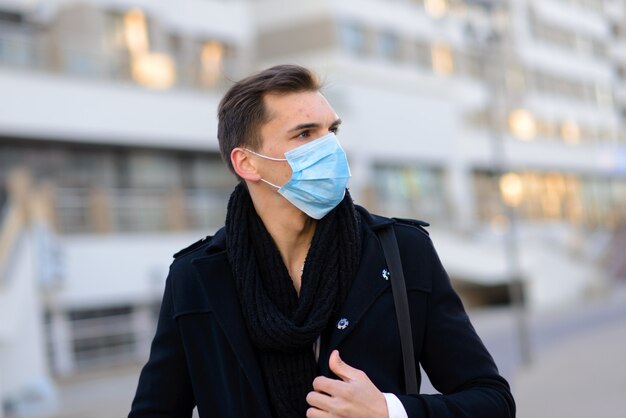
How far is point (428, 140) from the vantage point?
40906 millimetres

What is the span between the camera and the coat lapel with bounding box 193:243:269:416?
2926 millimetres

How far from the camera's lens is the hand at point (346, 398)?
108 inches

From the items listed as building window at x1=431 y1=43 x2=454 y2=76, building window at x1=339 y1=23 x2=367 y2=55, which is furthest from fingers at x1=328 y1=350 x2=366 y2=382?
building window at x1=431 y1=43 x2=454 y2=76

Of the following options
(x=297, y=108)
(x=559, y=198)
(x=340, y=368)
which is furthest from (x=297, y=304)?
(x=559, y=198)

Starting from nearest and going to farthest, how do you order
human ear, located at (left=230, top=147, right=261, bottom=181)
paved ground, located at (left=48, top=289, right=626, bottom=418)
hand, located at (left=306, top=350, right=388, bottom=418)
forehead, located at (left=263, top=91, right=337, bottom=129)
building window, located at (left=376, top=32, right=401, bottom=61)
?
hand, located at (left=306, top=350, right=388, bottom=418), forehead, located at (left=263, top=91, right=337, bottom=129), human ear, located at (left=230, top=147, right=261, bottom=181), paved ground, located at (left=48, top=289, right=626, bottom=418), building window, located at (left=376, top=32, right=401, bottom=61)

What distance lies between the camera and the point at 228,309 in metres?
3.01

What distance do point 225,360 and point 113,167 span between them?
25361 millimetres

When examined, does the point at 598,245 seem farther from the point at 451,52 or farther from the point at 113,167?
the point at 113,167

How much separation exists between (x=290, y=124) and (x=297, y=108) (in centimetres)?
5

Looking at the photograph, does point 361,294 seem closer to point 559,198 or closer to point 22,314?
point 22,314

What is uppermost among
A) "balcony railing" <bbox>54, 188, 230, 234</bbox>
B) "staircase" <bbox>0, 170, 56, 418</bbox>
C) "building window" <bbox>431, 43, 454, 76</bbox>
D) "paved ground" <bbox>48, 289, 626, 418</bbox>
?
"building window" <bbox>431, 43, 454, 76</bbox>

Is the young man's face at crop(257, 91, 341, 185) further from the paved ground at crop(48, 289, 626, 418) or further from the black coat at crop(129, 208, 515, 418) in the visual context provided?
the paved ground at crop(48, 289, 626, 418)

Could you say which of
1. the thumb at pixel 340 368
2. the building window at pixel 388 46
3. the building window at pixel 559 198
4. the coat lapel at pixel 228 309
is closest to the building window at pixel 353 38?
the building window at pixel 388 46

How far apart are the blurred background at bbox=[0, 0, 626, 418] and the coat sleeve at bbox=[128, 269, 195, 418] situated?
1016 centimetres
